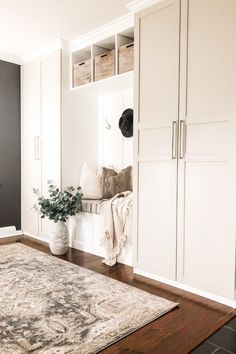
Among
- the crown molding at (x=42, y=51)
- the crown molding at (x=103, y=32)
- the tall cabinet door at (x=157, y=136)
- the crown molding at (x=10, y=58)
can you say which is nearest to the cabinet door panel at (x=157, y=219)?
the tall cabinet door at (x=157, y=136)

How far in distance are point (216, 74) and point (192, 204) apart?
3.28 feet

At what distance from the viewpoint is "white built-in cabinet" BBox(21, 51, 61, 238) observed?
3.84m

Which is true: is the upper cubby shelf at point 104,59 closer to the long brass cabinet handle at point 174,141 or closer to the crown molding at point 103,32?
the crown molding at point 103,32

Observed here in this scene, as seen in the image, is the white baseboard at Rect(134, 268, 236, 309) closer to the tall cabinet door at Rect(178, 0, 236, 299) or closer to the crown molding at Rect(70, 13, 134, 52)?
the tall cabinet door at Rect(178, 0, 236, 299)

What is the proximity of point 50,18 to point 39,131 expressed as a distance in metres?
1.47

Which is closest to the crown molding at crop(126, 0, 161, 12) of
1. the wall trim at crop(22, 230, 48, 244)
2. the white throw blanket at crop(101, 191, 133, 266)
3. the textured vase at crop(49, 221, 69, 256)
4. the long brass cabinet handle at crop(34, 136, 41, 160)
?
the white throw blanket at crop(101, 191, 133, 266)

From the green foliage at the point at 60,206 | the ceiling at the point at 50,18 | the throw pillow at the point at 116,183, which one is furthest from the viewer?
the throw pillow at the point at 116,183

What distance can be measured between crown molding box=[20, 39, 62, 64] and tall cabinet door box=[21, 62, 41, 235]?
0.26 feet

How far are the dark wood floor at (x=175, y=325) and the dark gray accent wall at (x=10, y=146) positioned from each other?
7.02ft

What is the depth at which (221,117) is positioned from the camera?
2.21 metres

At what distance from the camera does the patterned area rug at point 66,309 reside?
5.63ft

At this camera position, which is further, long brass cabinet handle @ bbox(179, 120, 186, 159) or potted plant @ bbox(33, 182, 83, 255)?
potted plant @ bbox(33, 182, 83, 255)

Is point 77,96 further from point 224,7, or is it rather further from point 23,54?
point 224,7

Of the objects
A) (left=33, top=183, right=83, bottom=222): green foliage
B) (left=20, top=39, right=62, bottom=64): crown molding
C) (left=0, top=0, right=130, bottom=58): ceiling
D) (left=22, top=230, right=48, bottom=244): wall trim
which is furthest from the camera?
(left=22, top=230, right=48, bottom=244): wall trim
